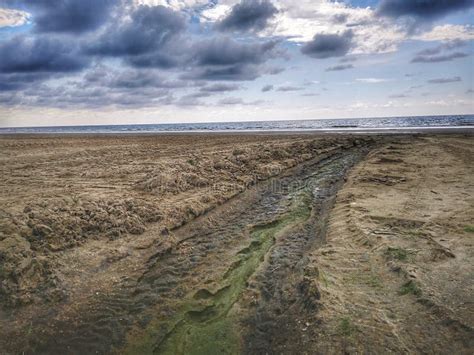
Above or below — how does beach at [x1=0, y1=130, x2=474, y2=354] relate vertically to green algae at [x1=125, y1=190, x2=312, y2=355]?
above

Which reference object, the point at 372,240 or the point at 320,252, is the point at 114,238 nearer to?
the point at 320,252

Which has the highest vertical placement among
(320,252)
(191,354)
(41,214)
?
(41,214)

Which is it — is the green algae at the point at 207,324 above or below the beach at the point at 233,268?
below

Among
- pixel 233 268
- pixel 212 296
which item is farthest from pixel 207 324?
pixel 233 268

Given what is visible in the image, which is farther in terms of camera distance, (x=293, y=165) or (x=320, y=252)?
(x=293, y=165)

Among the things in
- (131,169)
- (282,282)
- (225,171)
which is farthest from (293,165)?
(282,282)
